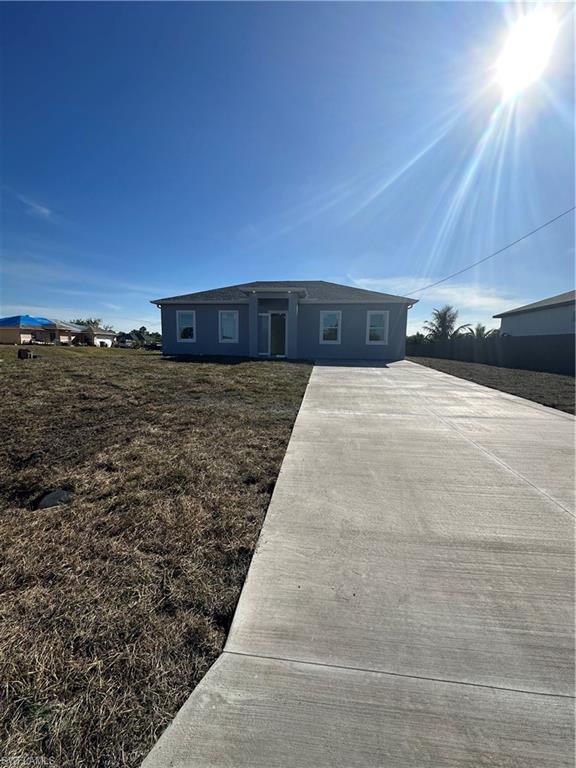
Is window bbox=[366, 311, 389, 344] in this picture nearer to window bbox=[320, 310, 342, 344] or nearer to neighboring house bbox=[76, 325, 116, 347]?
window bbox=[320, 310, 342, 344]

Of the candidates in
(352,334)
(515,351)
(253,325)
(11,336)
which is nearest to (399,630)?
(253,325)

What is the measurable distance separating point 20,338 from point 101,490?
35931 mm

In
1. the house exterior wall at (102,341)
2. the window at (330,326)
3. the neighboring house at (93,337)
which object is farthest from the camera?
the house exterior wall at (102,341)

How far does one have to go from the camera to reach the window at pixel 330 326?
54.5ft

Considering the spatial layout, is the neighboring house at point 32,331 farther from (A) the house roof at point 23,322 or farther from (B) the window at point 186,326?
(B) the window at point 186,326

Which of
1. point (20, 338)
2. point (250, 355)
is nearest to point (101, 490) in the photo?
point (250, 355)

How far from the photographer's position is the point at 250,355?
661 inches

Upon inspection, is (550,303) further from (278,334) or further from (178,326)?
(178,326)

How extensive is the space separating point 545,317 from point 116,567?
92.1 ft

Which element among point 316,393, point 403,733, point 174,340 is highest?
point 174,340

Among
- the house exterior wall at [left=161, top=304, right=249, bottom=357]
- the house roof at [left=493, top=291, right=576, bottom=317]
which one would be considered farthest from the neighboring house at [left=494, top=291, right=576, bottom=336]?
the house exterior wall at [left=161, top=304, right=249, bottom=357]

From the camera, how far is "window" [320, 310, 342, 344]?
54.5ft

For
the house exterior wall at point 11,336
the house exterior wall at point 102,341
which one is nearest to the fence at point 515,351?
the house exterior wall at point 102,341

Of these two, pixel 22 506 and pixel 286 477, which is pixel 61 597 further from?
pixel 286 477
